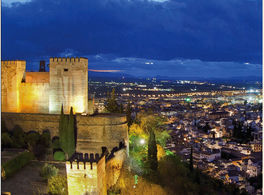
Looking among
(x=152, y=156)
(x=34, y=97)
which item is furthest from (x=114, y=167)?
(x=34, y=97)

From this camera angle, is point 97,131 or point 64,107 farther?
point 64,107

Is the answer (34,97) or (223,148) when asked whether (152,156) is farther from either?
(223,148)

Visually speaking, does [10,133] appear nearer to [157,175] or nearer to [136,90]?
[157,175]

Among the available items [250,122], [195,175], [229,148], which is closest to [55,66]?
[195,175]

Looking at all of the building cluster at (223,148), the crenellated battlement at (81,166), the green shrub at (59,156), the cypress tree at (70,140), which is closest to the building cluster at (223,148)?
the building cluster at (223,148)

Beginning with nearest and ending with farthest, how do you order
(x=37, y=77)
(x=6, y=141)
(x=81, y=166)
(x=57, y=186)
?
(x=81, y=166), (x=57, y=186), (x=6, y=141), (x=37, y=77)

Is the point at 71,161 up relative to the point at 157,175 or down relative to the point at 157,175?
up

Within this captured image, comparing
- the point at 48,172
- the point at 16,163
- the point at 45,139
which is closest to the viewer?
the point at 48,172
